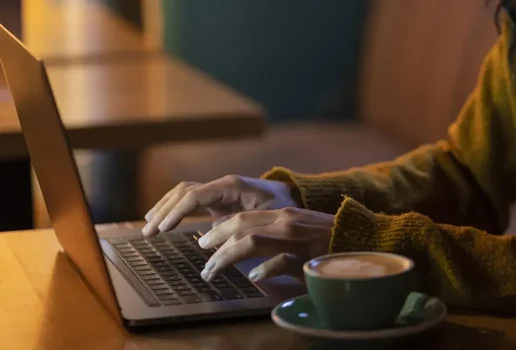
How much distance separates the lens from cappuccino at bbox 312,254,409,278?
2.31 feet

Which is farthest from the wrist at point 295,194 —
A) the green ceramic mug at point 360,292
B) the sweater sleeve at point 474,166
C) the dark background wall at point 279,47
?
the dark background wall at point 279,47

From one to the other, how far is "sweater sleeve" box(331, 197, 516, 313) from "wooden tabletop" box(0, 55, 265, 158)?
70cm

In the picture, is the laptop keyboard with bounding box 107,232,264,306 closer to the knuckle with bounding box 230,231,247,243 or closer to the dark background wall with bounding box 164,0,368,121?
the knuckle with bounding box 230,231,247,243

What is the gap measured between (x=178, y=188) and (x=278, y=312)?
260 millimetres

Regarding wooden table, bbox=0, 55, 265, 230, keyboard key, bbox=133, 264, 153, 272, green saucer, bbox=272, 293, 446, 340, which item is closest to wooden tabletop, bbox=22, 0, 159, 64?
wooden table, bbox=0, 55, 265, 230

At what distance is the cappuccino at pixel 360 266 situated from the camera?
70 cm

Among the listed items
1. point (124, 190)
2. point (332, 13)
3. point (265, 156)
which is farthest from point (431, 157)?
point (332, 13)

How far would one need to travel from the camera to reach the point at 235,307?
2.64 feet

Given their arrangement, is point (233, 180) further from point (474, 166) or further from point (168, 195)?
point (474, 166)

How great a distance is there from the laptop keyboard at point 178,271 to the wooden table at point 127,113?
486mm

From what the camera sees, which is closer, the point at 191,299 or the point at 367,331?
the point at 367,331

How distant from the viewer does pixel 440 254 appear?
0.84m

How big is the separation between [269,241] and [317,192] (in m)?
0.19

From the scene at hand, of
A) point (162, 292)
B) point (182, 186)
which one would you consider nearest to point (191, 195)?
point (182, 186)
